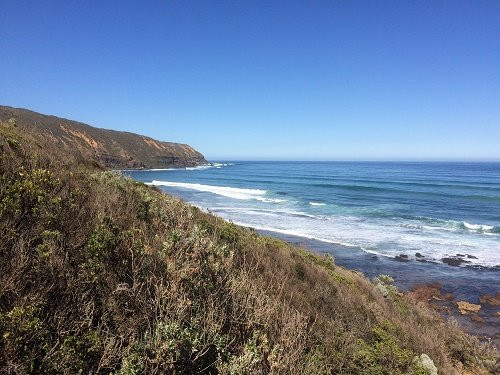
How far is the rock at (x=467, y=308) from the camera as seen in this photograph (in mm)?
13781

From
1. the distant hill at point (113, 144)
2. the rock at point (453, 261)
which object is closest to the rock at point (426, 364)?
the rock at point (453, 261)

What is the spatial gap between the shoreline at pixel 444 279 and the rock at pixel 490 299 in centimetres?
18

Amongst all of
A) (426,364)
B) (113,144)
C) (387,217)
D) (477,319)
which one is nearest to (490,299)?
(477,319)

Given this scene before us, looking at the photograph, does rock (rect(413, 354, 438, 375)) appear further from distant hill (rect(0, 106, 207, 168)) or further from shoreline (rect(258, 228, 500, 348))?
distant hill (rect(0, 106, 207, 168))

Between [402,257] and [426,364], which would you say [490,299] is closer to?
[402,257]

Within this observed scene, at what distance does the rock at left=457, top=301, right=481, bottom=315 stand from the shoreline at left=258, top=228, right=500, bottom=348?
0.54 ft

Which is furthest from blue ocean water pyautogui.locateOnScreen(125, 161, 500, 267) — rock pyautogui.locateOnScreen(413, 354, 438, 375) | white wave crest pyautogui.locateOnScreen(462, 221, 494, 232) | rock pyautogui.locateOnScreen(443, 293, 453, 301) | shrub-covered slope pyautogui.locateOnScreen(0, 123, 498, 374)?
shrub-covered slope pyautogui.locateOnScreen(0, 123, 498, 374)

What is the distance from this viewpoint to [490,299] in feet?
49.3

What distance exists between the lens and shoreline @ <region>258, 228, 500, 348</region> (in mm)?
13016

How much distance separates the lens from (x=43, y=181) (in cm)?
398

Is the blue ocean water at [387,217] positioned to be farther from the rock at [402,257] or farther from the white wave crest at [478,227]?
the rock at [402,257]

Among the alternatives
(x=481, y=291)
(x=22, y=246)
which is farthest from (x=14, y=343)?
(x=481, y=291)

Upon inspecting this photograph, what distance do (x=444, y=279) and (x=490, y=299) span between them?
8.12 ft

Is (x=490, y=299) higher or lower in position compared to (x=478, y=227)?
lower
